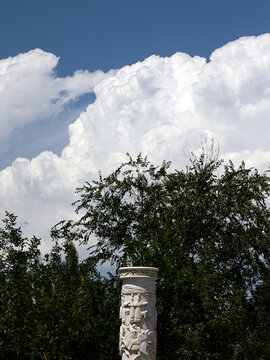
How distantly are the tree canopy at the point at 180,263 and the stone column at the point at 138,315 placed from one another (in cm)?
293

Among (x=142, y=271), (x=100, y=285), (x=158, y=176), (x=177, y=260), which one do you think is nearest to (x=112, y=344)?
(x=100, y=285)

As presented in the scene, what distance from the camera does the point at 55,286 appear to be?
15219 mm

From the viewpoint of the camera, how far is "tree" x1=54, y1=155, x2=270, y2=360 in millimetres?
15359

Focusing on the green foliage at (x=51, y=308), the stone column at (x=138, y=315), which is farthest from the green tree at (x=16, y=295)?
the stone column at (x=138, y=315)

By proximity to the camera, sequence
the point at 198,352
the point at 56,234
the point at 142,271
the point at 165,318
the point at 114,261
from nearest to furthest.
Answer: the point at 142,271 < the point at 198,352 < the point at 165,318 < the point at 56,234 < the point at 114,261

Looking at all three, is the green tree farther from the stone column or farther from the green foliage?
the stone column

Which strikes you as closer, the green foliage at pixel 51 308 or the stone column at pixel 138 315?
the stone column at pixel 138 315

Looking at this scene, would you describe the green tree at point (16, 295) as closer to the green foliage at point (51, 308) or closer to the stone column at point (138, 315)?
the green foliage at point (51, 308)

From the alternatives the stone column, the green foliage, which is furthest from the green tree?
the stone column

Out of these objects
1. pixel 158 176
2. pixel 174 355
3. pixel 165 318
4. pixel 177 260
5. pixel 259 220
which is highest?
pixel 158 176

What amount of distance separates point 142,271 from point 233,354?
17.3 feet

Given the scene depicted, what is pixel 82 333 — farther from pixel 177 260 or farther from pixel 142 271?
pixel 142 271

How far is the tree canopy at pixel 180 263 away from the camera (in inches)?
600

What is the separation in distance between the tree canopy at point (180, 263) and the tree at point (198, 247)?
3 centimetres
